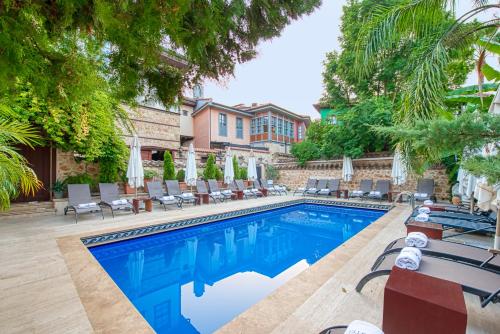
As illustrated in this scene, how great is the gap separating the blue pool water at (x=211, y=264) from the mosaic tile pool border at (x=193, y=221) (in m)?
0.15

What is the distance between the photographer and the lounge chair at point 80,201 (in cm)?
691

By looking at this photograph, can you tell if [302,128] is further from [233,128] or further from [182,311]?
[182,311]

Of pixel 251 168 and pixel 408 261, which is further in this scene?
Answer: pixel 251 168

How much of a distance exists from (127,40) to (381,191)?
39.9 feet

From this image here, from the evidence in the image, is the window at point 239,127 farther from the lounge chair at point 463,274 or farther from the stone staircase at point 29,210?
the lounge chair at point 463,274

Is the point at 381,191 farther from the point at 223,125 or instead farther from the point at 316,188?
the point at 223,125

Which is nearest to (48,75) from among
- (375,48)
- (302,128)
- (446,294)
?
(446,294)

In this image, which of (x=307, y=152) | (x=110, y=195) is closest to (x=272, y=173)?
(x=307, y=152)

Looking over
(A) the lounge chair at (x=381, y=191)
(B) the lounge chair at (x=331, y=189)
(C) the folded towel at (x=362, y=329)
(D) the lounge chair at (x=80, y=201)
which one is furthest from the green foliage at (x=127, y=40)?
(B) the lounge chair at (x=331, y=189)

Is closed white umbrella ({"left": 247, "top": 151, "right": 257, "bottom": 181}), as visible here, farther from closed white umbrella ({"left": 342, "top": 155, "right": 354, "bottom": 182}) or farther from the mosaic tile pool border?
closed white umbrella ({"left": 342, "top": 155, "right": 354, "bottom": 182})

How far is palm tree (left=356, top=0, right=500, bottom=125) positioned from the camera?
424cm

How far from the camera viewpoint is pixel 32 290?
9.12 feet

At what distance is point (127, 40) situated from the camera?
1427mm

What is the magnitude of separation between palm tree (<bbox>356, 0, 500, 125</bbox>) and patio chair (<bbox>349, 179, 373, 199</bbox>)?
7063mm
